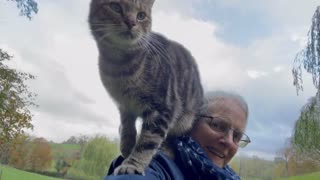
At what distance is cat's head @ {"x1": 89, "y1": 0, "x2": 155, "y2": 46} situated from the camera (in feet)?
1.89

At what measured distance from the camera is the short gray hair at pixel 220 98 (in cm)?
73

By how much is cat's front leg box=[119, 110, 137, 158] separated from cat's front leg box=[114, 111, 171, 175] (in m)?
0.05

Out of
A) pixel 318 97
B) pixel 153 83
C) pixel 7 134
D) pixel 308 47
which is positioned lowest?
pixel 153 83

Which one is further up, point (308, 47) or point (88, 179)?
point (308, 47)

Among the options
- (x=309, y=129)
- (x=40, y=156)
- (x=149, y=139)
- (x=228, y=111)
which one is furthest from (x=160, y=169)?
(x=309, y=129)

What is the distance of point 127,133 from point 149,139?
0.08 metres

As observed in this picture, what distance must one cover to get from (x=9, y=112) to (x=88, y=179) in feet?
1.71

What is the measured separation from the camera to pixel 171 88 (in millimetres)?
634

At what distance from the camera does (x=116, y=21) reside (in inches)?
22.8

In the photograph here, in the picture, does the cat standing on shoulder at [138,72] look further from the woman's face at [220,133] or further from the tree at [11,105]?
the tree at [11,105]

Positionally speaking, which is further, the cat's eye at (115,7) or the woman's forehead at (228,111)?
the woman's forehead at (228,111)

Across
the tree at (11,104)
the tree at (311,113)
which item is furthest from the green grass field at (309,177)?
the tree at (11,104)

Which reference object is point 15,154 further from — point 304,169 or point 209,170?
point 209,170

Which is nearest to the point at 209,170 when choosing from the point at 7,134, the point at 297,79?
the point at 7,134
